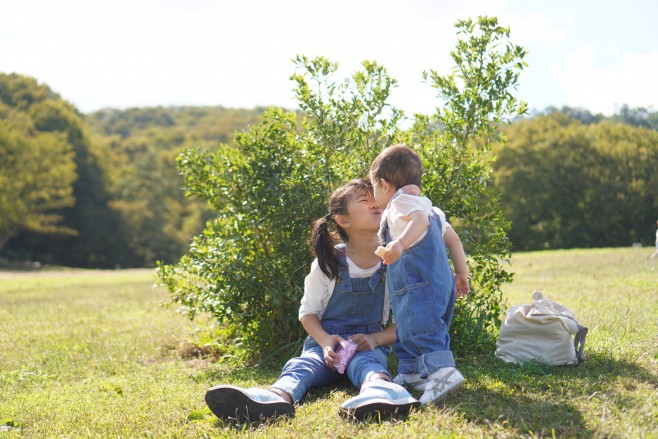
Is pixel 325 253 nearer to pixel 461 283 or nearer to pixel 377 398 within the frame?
pixel 461 283

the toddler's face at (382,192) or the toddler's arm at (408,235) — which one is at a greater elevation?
the toddler's face at (382,192)

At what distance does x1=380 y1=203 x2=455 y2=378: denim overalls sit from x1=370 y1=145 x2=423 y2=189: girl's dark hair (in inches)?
11.1

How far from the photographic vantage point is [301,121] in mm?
6148

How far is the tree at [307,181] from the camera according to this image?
5.70 m

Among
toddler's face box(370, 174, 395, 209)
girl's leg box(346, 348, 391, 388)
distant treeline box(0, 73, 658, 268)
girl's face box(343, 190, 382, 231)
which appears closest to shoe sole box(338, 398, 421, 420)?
girl's leg box(346, 348, 391, 388)

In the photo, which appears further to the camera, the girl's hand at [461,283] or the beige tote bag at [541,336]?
the beige tote bag at [541,336]

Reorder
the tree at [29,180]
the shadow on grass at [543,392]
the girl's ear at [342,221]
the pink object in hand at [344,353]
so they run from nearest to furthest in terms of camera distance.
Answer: the shadow on grass at [543,392], the pink object in hand at [344,353], the girl's ear at [342,221], the tree at [29,180]

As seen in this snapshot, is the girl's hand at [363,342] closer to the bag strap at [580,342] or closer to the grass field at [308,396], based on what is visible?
the grass field at [308,396]

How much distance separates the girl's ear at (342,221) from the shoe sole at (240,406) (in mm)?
1436

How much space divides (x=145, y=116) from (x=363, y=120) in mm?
100547

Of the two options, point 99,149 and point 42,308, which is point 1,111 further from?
point 42,308

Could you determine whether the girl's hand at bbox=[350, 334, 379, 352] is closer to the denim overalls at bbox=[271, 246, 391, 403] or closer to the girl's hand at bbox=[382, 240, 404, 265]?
the denim overalls at bbox=[271, 246, 391, 403]

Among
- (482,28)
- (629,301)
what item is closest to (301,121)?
(482,28)

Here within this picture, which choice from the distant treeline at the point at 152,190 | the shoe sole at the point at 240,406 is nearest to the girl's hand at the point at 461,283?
the shoe sole at the point at 240,406
